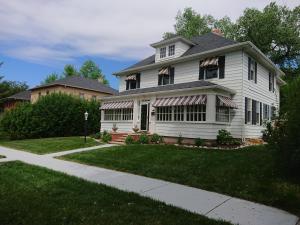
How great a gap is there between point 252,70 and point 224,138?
5.41 metres

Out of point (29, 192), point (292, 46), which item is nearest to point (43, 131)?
point (29, 192)

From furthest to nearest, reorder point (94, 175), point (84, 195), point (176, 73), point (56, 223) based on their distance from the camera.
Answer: point (176, 73), point (94, 175), point (84, 195), point (56, 223)

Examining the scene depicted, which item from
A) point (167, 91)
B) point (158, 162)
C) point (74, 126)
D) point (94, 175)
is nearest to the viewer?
point (94, 175)

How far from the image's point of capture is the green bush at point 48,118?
2177cm

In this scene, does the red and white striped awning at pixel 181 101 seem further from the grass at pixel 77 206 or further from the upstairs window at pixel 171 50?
the grass at pixel 77 206

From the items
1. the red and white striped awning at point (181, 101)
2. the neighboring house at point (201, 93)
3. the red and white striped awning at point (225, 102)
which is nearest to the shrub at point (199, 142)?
the neighboring house at point (201, 93)

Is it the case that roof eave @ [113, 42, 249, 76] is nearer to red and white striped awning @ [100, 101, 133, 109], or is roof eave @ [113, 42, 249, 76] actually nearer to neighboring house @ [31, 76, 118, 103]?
red and white striped awning @ [100, 101, 133, 109]

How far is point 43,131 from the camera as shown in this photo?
73.5 feet

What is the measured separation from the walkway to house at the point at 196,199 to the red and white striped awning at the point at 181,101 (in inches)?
291

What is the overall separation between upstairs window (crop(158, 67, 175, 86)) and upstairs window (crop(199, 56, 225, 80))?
8.70ft

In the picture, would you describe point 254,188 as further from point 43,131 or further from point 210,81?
point 43,131

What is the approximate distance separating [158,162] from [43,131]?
50.6 ft

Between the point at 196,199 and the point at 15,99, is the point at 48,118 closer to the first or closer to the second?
the point at 196,199

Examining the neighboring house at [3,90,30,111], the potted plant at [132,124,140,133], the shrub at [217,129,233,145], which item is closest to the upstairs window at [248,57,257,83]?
the shrub at [217,129,233,145]
